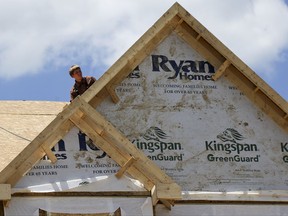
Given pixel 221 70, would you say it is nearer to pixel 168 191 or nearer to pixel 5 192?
pixel 168 191

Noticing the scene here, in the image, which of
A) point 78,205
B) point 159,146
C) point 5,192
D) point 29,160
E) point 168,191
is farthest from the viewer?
point 159,146

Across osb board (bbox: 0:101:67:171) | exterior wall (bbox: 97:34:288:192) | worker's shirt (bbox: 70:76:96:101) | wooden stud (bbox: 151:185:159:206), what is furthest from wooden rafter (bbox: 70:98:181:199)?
osb board (bbox: 0:101:67:171)

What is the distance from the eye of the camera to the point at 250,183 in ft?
75.3

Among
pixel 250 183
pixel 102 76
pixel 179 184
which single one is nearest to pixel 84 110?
pixel 102 76

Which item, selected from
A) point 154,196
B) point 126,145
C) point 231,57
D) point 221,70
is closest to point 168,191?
point 154,196

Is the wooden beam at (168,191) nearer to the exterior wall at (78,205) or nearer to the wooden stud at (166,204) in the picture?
the exterior wall at (78,205)

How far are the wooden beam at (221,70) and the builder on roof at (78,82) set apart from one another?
2748 millimetres

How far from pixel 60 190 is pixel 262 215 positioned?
4695 millimetres

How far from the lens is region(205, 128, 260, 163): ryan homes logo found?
906 inches

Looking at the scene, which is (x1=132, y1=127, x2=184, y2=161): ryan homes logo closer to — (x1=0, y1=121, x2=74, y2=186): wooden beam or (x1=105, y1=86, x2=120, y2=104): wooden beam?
(x1=105, y1=86, x2=120, y2=104): wooden beam

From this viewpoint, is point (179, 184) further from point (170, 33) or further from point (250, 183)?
point (170, 33)

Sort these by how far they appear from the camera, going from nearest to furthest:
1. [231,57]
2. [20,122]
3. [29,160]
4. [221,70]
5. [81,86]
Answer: [29,160] → [81,86] → [231,57] → [221,70] → [20,122]

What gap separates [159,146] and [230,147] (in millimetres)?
1646

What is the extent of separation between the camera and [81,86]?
Answer: 22891mm
